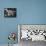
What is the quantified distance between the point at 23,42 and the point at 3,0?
1268 millimetres

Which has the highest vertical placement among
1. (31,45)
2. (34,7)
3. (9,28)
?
(34,7)

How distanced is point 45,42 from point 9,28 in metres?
1.03

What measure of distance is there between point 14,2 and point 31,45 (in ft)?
4.10

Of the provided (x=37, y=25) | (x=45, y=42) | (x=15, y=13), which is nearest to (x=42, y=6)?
(x=37, y=25)

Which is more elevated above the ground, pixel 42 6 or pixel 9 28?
pixel 42 6

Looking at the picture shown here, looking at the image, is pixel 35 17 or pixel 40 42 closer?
pixel 40 42

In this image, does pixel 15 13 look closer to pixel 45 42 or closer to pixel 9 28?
pixel 9 28

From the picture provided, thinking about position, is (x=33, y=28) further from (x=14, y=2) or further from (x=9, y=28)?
(x=14, y=2)

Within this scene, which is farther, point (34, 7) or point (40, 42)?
point (34, 7)

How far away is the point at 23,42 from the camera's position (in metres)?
3.07

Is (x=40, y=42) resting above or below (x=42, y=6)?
below

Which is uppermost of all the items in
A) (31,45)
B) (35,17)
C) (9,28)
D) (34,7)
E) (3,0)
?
(3,0)

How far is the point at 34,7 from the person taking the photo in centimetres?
329

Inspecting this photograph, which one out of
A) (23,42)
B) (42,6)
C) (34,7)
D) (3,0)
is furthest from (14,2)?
(23,42)
